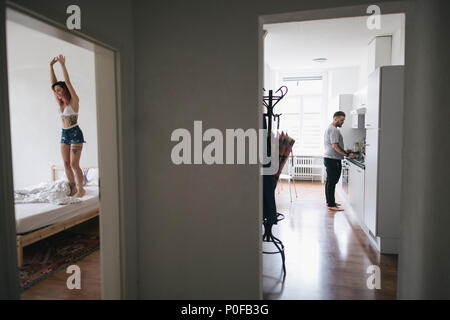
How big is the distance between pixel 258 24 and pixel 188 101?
0.72 metres

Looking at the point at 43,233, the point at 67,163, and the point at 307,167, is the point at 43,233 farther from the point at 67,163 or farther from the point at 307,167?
the point at 307,167

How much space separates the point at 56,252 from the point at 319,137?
22.0 feet

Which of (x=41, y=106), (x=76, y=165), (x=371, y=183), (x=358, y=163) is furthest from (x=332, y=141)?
(x=41, y=106)

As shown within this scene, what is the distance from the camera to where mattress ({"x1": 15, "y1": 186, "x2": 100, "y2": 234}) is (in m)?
3.25

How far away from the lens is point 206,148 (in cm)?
224

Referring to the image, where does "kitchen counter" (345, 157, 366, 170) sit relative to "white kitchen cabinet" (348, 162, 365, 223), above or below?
above

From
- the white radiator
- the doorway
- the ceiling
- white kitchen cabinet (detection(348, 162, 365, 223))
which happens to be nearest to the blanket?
the doorway

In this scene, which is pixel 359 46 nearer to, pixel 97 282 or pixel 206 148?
pixel 206 148

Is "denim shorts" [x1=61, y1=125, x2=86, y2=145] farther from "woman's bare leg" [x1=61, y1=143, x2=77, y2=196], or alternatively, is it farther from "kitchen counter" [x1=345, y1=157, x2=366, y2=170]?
"kitchen counter" [x1=345, y1=157, x2=366, y2=170]

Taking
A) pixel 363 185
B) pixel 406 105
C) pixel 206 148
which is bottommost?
pixel 363 185

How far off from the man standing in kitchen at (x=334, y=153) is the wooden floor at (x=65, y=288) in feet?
13.0

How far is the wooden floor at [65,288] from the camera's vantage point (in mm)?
2732

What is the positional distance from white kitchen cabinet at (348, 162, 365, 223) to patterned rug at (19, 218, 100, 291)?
3.55m
